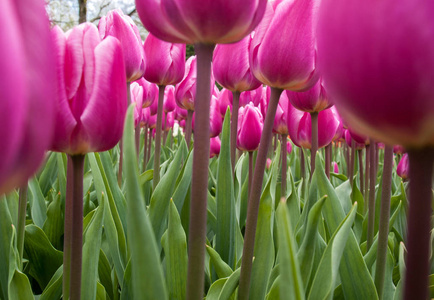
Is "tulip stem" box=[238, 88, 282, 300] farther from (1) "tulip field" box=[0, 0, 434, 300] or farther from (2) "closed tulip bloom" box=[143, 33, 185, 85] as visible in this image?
(2) "closed tulip bloom" box=[143, 33, 185, 85]

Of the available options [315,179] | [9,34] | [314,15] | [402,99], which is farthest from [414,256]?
[315,179]

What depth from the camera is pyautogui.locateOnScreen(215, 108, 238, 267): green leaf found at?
897 mm

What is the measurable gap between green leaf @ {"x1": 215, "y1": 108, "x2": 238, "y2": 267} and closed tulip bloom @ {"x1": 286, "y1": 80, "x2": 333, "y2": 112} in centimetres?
16

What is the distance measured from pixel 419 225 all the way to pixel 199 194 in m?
0.24

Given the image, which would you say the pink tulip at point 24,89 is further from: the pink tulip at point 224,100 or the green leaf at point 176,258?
the pink tulip at point 224,100

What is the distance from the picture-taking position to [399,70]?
0.78 ft

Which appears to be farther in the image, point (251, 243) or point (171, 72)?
point (171, 72)

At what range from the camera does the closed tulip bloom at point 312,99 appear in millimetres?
947


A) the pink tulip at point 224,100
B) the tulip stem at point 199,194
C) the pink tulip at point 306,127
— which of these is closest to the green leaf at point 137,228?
the tulip stem at point 199,194

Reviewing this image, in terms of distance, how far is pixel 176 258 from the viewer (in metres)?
0.65

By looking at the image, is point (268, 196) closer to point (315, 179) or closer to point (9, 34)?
point (315, 179)

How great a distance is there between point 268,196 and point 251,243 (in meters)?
0.16

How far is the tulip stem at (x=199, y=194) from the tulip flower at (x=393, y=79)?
198 millimetres

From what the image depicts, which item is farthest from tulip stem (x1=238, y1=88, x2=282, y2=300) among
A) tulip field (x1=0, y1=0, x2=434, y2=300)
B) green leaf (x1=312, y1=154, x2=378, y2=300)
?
green leaf (x1=312, y1=154, x2=378, y2=300)
